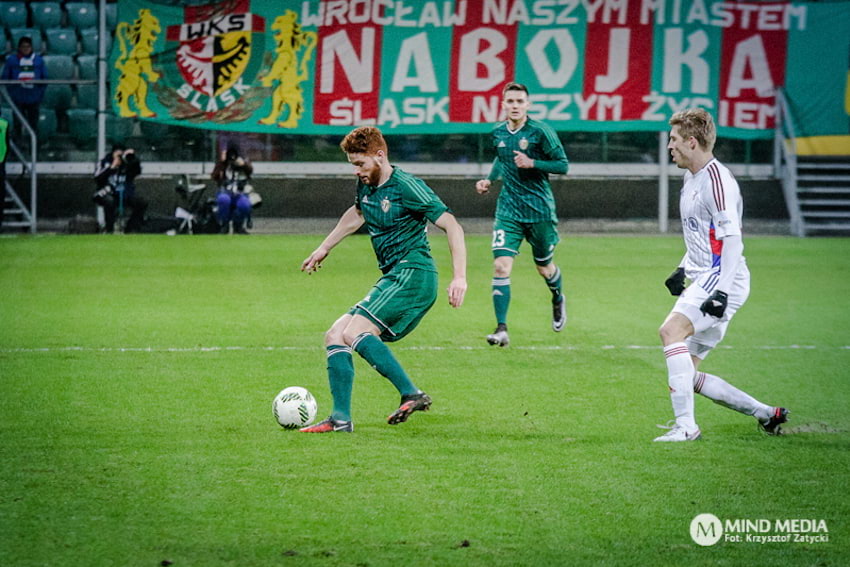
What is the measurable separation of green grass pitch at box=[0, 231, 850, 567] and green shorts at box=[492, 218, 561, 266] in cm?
76

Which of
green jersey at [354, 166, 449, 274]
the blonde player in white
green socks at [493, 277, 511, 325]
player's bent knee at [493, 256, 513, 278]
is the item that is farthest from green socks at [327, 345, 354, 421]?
player's bent knee at [493, 256, 513, 278]

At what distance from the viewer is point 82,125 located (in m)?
23.7

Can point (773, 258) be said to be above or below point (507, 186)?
below

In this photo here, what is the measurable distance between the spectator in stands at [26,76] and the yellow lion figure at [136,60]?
68.2 inches

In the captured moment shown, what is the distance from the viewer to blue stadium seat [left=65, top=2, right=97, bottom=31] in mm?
25094

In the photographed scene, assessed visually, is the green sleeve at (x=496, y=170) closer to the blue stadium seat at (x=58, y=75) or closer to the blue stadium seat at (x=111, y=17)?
the blue stadium seat at (x=58, y=75)

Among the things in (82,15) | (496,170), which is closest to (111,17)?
(82,15)

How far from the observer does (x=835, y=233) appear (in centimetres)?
2231

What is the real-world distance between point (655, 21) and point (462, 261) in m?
16.7

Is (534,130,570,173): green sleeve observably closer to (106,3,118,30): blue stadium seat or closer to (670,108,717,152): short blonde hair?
(670,108,717,152): short blonde hair

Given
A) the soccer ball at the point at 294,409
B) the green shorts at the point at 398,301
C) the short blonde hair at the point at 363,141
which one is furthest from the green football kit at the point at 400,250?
the soccer ball at the point at 294,409

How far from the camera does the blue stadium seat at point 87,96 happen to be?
2417 centimetres

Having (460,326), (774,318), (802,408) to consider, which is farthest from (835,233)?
(802,408)

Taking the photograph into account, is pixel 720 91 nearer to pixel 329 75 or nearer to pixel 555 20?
pixel 555 20
